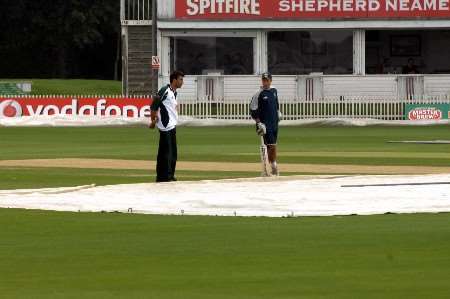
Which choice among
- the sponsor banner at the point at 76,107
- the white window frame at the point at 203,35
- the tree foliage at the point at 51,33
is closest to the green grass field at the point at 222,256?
the sponsor banner at the point at 76,107

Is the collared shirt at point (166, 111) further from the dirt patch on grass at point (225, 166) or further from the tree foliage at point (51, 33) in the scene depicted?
the tree foliage at point (51, 33)

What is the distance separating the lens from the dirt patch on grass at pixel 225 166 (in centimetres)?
2825

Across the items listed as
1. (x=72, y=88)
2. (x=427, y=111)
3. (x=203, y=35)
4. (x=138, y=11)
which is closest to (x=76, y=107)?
(x=203, y=35)

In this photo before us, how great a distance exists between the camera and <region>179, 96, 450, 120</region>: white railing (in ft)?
169

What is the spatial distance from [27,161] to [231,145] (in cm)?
817

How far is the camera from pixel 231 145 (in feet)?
128

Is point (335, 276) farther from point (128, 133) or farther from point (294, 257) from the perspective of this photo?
point (128, 133)

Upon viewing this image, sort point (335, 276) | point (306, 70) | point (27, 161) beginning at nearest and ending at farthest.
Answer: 1. point (335, 276)
2. point (27, 161)
3. point (306, 70)

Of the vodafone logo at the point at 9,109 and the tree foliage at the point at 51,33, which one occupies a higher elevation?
the tree foliage at the point at 51,33

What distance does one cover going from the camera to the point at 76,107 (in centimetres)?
5094

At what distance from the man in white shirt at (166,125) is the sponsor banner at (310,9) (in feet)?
107

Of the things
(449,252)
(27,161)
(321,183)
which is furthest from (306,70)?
(449,252)

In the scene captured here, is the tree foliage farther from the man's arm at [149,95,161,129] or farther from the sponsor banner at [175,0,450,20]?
the man's arm at [149,95,161,129]

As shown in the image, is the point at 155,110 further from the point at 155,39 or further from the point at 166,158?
the point at 155,39
